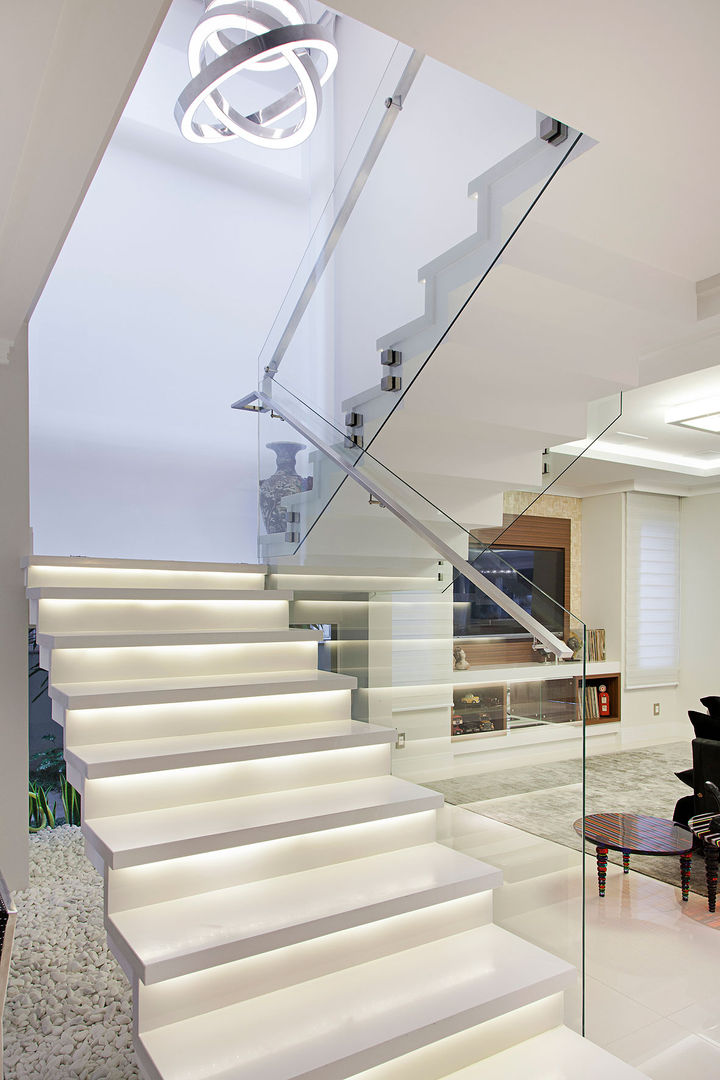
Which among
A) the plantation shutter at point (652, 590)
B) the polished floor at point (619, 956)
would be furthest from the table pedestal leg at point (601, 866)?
the plantation shutter at point (652, 590)

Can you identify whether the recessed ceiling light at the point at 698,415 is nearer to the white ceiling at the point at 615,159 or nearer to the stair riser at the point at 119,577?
the white ceiling at the point at 615,159

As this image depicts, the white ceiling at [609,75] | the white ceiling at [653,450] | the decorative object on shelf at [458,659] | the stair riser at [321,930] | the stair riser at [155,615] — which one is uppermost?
the white ceiling at [609,75]

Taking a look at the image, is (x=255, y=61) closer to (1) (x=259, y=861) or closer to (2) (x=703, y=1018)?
(1) (x=259, y=861)

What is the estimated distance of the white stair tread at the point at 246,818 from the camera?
204cm

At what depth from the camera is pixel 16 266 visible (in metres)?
2.95

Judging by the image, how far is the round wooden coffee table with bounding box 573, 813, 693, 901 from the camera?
3480 millimetres

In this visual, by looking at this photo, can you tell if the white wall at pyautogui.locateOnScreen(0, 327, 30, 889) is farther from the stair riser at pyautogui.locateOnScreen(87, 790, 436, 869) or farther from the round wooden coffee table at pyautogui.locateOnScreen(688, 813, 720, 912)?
the round wooden coffee table at pyautogui.locateOnScreen(688, 813, 720, 912)

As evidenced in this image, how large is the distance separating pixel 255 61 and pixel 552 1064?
14.2 feet

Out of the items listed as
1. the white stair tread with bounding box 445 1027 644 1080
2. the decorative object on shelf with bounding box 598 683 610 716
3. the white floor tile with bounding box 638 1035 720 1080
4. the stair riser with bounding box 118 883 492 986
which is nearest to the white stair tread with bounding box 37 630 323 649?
the stair riser with bounding box 118 883 492 986

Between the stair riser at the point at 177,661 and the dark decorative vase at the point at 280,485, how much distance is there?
40.3 inches

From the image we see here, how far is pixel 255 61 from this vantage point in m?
3.66

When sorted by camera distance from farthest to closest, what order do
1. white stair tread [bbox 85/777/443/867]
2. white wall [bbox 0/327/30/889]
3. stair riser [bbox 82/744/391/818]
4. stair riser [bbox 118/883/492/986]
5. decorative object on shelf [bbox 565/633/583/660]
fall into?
white wall [bbox 0/327/30/889], stair riser [bbox 82/744/391/818], decorative object on shelf [bbox 565/633/583/660], white stair tread [bbox 85/777/443/867], stair riser [bbox 118/883/492/986]

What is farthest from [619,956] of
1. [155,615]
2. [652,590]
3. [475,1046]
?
[652,590]

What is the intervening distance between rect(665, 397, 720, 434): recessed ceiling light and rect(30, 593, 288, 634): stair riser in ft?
11.8
